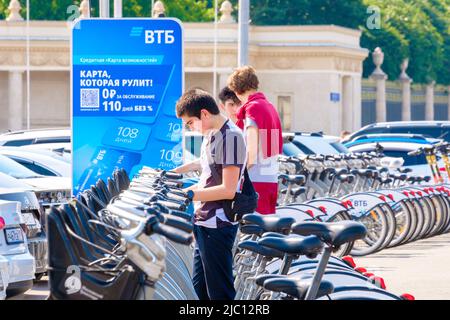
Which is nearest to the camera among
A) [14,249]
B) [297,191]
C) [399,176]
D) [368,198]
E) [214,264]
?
[214,264]

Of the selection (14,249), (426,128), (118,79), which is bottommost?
(14,249)

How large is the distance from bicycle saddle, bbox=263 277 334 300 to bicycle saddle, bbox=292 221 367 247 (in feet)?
0.63

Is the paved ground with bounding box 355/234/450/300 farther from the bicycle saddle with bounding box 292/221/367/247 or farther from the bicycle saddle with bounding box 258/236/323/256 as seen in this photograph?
the bicycle saddle with bounding box 292/221/367/247

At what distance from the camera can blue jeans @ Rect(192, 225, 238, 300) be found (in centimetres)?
759

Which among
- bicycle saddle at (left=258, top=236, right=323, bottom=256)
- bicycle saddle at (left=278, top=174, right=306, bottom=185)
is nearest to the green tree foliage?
bicycle saddle at (left=278, top=174, right=306, bottom=185)

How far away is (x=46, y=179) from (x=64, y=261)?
972 cm

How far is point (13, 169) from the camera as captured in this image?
15312mm

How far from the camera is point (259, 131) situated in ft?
33.7

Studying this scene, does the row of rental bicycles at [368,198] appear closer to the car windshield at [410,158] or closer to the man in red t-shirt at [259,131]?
the car windshield at [410,158]

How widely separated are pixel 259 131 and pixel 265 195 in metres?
A: 0.48

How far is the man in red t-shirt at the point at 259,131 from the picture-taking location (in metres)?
10.1

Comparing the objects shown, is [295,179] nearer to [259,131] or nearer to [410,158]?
[259,131]

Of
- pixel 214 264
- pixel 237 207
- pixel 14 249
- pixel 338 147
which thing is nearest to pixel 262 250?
pixel 214 264

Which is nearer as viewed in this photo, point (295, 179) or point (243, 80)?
point (243, 80)
